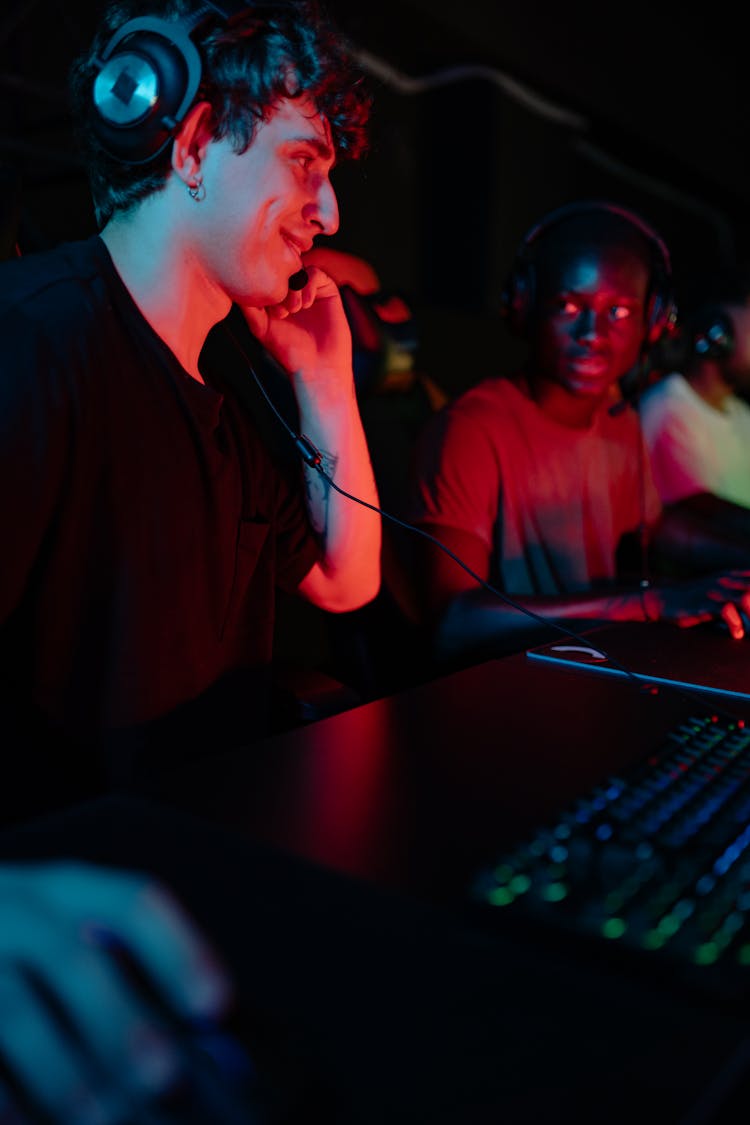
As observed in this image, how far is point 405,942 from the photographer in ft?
1.53

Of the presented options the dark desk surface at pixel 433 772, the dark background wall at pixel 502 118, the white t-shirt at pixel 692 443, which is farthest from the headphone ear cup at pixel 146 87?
the dark background wall at pixel 502 118

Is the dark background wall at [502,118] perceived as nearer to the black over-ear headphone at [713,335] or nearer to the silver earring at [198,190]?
the black over-ear headphone at [713,335]

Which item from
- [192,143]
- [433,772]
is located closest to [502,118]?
[192,143]

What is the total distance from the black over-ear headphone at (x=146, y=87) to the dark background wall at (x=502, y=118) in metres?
1.74

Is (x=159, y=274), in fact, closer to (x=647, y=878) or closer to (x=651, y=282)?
(x=647, y=878)

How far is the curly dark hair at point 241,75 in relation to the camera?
927 millimetres

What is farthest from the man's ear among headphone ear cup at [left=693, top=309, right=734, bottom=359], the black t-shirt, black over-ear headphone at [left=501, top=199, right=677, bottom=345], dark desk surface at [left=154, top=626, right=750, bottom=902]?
headphone ear cup at [left=693, top=309, right=734, bottom=359]

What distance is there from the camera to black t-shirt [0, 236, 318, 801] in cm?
83

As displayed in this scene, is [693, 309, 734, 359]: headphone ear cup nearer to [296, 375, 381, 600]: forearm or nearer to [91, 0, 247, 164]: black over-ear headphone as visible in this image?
[296, 375, 381, 600]: forearm

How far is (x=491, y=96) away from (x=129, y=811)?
3.33 m

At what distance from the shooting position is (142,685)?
901 mm

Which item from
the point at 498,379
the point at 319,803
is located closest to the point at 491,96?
the point at 498,379

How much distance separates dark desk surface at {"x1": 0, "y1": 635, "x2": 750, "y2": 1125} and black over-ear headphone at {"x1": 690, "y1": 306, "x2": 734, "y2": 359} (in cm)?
155

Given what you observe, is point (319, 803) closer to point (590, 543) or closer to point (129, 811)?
point (129, 811)
